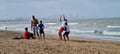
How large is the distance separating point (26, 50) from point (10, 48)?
657mm

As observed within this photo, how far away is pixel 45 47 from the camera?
1091 centimetres

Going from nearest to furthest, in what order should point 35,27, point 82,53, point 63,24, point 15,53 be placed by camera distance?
1. point 15,53
2. point 82,53
3. point 63,24
4. point 35,27

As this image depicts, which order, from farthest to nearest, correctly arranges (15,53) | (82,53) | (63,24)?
(63,24) < (82,53) < (15,53)

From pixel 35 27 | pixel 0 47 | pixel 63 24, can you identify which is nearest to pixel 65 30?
pixel 63 24

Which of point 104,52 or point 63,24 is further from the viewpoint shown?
point 63,24

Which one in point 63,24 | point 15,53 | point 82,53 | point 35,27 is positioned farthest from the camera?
point 35,27

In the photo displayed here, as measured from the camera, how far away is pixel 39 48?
1066cm

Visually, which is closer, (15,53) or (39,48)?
(15,53)

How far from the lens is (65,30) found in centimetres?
1576

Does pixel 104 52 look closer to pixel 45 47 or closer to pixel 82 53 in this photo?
pixel 82 53

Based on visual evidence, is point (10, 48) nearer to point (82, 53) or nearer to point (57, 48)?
point (57, 48)

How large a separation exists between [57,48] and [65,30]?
491 cm

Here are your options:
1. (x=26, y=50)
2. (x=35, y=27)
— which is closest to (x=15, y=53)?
(x=26, y=50)

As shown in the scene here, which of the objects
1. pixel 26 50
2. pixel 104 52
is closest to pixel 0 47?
pixel 26 50
